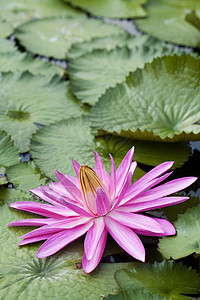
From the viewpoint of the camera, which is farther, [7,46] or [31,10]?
[31,10]

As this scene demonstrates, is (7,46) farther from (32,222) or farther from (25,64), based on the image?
(32,222)

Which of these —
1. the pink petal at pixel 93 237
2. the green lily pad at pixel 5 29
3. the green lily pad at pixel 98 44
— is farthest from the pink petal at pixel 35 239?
the green lily pad at pixel 5 29

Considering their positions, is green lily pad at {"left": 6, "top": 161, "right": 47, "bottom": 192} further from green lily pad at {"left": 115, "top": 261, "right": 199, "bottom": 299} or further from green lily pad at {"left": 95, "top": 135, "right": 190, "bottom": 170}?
green lily pad at {"left": 115, "top": 261, "right": 199, "bottom": 299}

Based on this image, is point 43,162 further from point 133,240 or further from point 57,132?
point 133,240

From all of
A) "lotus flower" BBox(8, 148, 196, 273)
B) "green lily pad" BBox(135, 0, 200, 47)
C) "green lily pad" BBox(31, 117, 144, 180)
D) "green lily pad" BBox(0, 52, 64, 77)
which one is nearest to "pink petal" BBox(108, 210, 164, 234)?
"lotus flower" BBox(8, 148, 196, 273)

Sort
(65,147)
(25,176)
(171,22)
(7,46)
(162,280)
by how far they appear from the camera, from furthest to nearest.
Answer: (171,22)
(7,46)
(65,147)
(25,176)
(162,280)

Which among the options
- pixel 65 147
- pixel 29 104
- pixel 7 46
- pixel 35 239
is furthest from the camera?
pixel 7 46

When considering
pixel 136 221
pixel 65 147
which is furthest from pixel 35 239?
pixel 65 147
